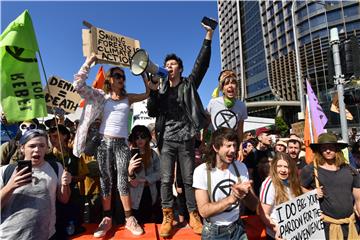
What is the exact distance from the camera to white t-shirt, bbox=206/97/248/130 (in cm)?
350

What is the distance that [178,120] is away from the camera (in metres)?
3.20

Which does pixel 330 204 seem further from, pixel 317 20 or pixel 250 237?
pixel 317 20

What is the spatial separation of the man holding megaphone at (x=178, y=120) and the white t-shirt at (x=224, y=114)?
0.27 metres

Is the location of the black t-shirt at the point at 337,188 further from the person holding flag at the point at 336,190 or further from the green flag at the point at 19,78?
the green flag at the point at 19,78

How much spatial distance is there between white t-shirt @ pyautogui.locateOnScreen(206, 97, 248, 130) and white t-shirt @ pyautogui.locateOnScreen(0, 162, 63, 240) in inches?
74.5

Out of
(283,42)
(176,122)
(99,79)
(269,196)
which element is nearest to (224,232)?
(269,196)

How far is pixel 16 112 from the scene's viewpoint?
2.79 m

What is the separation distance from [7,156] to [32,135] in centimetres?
109

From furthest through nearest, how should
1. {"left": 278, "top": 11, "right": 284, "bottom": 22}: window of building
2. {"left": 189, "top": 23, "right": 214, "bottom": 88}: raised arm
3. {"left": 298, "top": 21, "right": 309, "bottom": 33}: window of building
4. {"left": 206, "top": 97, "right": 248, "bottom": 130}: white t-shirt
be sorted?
{"left": 278, "top": 11, "right": 284, "bottom": 22}: window of building
{"left": 298, "top": 21, "right": 309, "bottom": 33}: window of building
{"left": 206, "top": 97, "right": 248, "bottom": 130}: white t-shirt
{"left": 189, "top": 23, "right": 214, "bottom": 88}: raised arm

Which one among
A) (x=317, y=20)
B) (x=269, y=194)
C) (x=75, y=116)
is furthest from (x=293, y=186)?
(x=317, y=20)

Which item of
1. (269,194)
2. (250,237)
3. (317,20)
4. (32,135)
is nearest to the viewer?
(32,135)

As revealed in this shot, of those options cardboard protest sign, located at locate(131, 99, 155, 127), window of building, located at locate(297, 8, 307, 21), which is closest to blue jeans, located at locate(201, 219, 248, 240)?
cardboard protest sign, located at locate(131, 99, 155, 127)

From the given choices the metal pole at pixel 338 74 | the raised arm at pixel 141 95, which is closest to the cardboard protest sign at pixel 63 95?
the raised arm at pixel 141 95

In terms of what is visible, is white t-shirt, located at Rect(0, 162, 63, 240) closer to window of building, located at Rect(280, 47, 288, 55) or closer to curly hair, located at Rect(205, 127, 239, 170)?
curly hair, located at Rect(205, 127, 239, 170)
